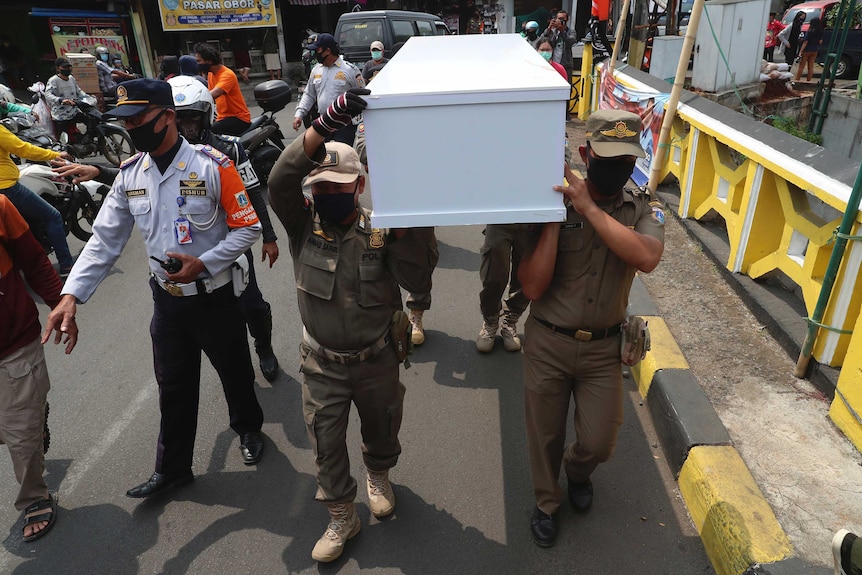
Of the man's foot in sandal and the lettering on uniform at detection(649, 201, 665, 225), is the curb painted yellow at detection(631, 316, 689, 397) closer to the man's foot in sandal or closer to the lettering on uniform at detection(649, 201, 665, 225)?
the lettering on uniform at detection(649, 201, 665, 225)

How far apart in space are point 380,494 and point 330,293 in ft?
3.49

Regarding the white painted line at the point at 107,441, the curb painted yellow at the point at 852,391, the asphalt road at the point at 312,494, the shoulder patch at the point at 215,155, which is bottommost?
the white painted line at the point at 107,441

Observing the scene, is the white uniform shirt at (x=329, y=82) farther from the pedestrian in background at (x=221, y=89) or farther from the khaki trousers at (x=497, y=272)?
the khaki trousers at (x=497, y=272)

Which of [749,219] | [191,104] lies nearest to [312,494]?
[191,104]

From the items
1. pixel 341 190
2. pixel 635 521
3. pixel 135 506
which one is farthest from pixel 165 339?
pixel 635 521

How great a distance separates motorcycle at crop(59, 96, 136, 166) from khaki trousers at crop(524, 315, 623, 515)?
32.0 ft

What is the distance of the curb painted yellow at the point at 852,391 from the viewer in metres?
2.84

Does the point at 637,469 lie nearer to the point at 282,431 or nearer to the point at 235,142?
the point at 282,431

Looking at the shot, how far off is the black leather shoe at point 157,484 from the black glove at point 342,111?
78.2 inches

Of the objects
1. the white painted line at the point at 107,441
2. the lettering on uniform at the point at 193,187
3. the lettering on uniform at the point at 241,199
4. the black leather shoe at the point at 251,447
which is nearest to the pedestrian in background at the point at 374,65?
the white painted line at the point at 107,441

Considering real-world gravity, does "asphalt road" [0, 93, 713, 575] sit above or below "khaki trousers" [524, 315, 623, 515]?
below

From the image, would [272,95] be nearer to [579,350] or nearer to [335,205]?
[335,205]

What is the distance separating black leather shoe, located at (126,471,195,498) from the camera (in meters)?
2.96

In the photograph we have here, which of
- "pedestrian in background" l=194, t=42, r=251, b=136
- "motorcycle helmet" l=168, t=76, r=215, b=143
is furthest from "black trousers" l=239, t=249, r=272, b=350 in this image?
"pedestrian in background" l=194, t=42, r=251, b=136
